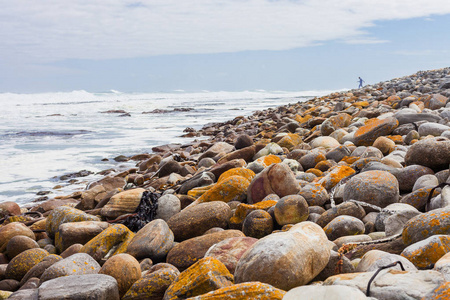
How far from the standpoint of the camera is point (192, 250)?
2.97 meters

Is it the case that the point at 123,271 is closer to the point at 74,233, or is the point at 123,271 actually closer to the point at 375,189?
the point at 74,233

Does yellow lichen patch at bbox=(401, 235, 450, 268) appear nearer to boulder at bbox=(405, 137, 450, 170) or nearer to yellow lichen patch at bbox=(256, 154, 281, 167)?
boulder at bbox=(405, 137, 450, 170)

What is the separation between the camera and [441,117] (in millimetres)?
6547

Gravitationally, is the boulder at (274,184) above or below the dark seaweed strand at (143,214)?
above

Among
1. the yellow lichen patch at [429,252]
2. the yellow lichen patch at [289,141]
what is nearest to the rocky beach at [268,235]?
the yellow lichen patch at [429,252]

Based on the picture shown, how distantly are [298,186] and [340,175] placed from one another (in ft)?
1.59

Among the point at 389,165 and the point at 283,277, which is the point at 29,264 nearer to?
the point at 283,277

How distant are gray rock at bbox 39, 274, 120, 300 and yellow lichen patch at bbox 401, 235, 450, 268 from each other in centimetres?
177

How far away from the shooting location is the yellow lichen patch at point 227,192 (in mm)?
4250

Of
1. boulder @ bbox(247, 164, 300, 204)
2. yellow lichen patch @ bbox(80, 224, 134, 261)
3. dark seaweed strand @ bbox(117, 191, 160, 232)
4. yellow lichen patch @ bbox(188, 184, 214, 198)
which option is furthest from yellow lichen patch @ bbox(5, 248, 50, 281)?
boulder @ bbox(247, 164, 300, 204)

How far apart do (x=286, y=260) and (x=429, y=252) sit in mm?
724

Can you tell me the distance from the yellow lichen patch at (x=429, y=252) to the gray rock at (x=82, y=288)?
177 cm

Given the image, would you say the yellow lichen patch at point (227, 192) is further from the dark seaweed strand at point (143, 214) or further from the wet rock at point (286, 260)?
the wet rock at point (286, 260)

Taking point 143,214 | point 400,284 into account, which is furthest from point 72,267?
point 400,284
